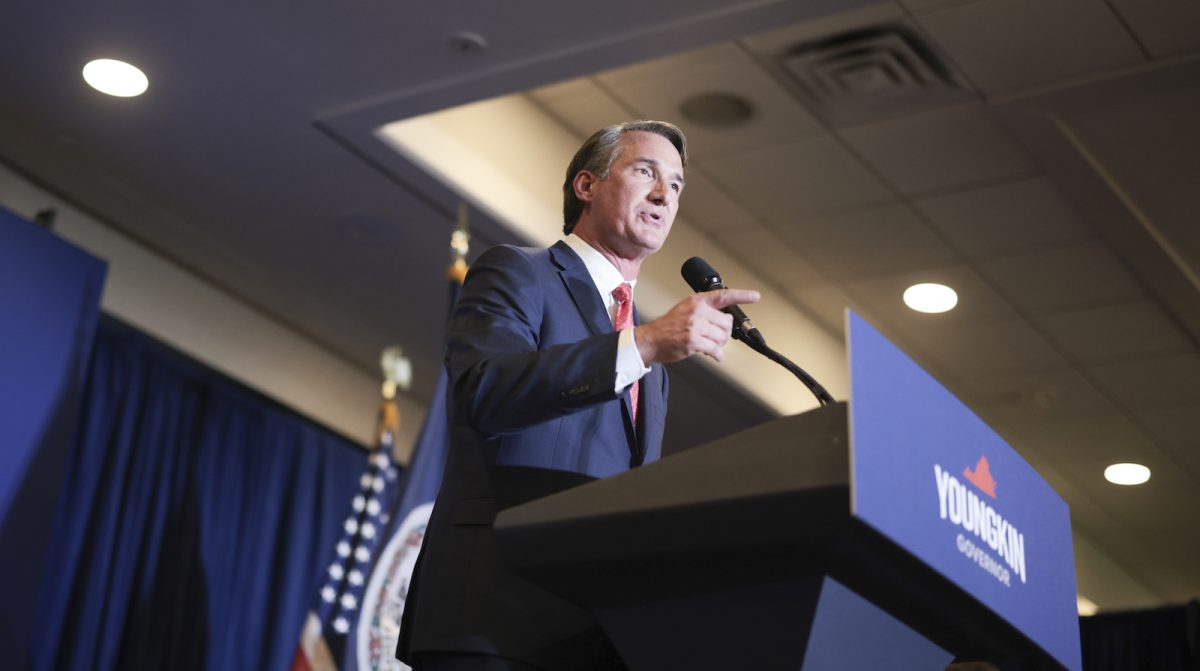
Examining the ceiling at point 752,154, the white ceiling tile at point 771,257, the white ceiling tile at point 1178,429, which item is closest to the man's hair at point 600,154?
the ceiling at point 752,154

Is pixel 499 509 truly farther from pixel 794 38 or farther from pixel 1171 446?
Result: pixel 1171 446

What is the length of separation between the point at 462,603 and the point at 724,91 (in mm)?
3605

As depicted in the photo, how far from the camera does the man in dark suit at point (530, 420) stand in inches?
61.6

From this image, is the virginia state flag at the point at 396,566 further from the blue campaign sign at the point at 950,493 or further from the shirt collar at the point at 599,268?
the blue campaign sign at the point at 950,493

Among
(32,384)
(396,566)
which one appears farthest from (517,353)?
(32,384)

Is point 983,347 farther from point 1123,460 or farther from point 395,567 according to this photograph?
point 395,567

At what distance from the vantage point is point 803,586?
4.58 feet

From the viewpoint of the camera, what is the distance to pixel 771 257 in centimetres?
611

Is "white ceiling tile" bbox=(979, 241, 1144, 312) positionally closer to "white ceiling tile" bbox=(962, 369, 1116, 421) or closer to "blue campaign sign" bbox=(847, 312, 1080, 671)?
"white ceiling tile" bbox=(962, 369, 1116, 421)

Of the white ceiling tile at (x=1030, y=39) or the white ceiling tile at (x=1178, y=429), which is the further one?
the white ceiling tile at (x=1178, y=429)

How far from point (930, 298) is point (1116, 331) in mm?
816

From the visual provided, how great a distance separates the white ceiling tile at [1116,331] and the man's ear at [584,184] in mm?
4542

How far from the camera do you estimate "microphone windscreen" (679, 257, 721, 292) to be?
185 centimetres

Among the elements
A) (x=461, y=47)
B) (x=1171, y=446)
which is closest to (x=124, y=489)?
(x=461, y=47)
